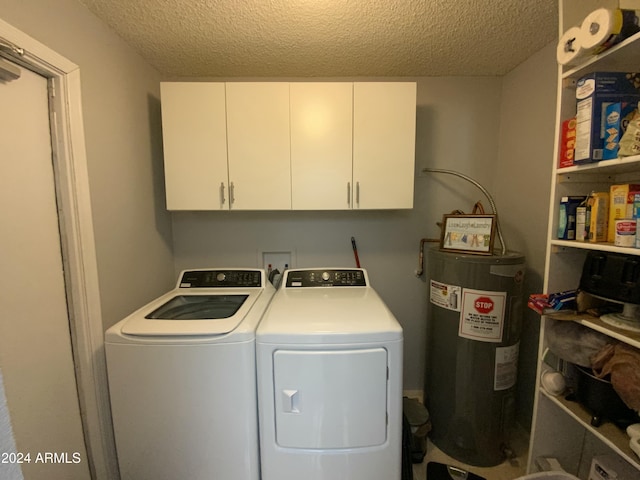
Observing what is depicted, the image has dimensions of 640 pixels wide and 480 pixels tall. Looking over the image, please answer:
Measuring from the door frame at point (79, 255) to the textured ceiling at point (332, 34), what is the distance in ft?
1.51

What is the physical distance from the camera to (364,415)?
3.78ft

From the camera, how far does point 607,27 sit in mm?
854

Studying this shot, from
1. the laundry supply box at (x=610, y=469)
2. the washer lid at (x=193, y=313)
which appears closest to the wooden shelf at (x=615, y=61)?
the laundry supply box at (x=610, y=469)

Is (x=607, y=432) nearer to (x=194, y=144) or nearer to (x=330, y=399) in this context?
(x=330, y=399)

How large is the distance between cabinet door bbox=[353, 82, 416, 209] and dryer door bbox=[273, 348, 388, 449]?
37.3 inches

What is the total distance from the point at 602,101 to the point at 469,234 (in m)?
0.79

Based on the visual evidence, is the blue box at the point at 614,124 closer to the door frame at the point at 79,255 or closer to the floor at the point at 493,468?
the floor at the point at 493,468

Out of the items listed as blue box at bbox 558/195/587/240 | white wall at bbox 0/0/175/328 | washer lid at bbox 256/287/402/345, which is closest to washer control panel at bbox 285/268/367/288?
washer lid at bbox 256/287/402/345

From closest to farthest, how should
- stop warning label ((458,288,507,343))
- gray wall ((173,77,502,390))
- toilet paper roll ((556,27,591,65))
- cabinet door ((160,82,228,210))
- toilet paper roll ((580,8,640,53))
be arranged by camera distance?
toilet paper roll ((580,8,640,53)) < toilet paper roll ((556,27,591,65)) < stop warning label ((458,288,507,343)) < cabinet door ((160,82,228,210)) < gray wall ((173,77,502,390))

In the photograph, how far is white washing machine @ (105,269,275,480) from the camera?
115 centimetres

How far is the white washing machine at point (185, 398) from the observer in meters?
1.15

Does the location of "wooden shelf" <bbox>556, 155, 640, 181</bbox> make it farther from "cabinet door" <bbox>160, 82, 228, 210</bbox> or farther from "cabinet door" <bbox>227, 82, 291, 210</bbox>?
"cabinet door" <bbox>160, 82, 228, 210</bbox>

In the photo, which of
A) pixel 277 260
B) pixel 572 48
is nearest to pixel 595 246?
pixel 572 48

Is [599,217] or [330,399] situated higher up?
[599,217]
